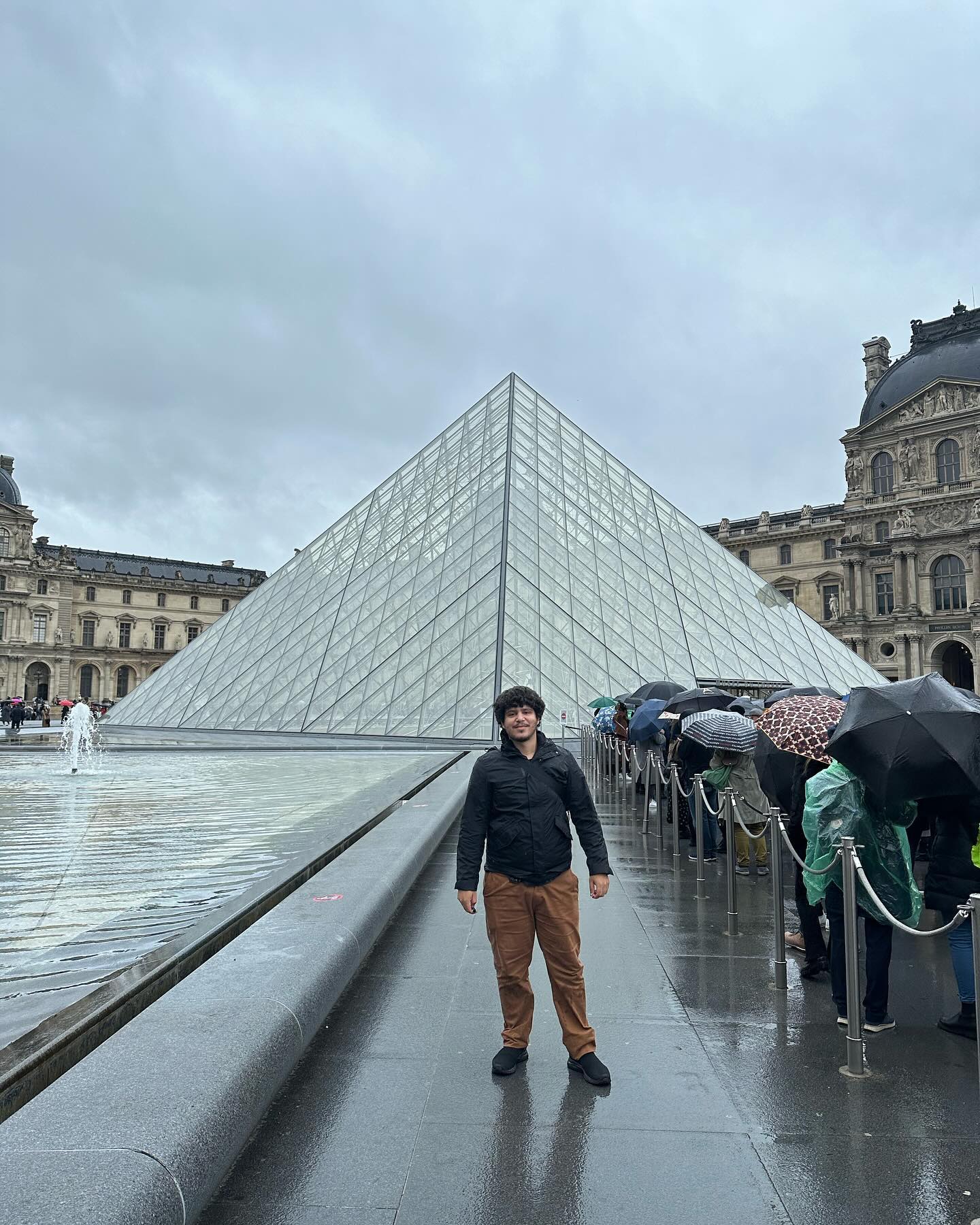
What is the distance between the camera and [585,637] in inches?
892

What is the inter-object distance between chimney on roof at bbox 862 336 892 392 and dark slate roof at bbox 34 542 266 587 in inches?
2259

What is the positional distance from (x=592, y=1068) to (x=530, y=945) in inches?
19.3

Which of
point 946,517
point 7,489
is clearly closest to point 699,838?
point 946,517

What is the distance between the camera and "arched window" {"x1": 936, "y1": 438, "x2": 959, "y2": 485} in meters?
52.6

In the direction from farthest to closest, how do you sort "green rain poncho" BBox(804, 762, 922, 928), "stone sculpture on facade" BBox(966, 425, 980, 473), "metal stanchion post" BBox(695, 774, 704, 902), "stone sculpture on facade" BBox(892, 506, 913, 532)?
"stone sculpture on facade" BBox(892, 506, 913, 532), "stone sculpture on facade" BBox(966, 425, 980, 473), "metal stanchion post" BBox(695, 774, 704, 902), "green rain poncho" BBox(804, 762, 922, 928)

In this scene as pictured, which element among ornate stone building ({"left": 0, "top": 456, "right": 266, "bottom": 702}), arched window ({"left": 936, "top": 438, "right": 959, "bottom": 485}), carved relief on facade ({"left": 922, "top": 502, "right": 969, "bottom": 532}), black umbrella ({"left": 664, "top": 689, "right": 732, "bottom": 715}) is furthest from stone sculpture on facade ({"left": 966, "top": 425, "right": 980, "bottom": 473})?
ornate stone building ({"left": 0, "top": 456, "right": 266, "bottom": 702})

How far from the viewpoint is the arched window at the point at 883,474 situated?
55312 mm

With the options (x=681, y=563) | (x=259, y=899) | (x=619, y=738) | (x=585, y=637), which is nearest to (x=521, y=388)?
(x=681, y=563)

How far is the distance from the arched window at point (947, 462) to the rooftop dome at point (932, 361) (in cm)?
367

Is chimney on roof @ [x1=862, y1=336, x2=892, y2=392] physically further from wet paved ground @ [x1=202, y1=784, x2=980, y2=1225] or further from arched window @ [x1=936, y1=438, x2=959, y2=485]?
wet paved ground @ [x1=202, y1=784, x2=980, y2=1225]

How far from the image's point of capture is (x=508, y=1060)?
11.0 feet

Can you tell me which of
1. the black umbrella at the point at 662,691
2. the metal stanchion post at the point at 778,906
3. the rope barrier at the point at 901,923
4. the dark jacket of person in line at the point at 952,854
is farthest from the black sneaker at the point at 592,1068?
the black umbrella at the point at 662,691

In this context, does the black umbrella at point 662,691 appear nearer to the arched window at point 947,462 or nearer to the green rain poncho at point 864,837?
the green rain poncho at point 864,837

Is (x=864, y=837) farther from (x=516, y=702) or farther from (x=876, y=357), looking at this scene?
(x=876, y=357)
